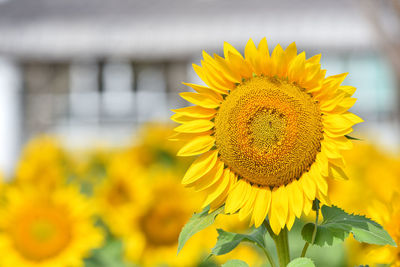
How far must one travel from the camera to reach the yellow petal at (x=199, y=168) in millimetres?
1117

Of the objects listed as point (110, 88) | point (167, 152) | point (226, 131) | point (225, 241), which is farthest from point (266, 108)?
point (110, 88)

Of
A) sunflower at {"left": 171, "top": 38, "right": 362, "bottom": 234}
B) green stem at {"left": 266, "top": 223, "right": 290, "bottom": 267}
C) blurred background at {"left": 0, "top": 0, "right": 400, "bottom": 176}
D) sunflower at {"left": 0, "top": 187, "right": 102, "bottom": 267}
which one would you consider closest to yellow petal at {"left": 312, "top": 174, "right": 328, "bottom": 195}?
sunflower at {"left": 171, "top": 38, "right": 362, "bottom": 234}

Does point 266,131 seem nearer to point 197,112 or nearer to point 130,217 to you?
point 197,112

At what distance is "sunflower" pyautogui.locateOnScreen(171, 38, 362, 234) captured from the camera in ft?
3.51

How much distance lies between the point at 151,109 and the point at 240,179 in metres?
14.3

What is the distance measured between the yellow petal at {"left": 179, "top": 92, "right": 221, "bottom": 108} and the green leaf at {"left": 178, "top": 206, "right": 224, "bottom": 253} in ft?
0.58

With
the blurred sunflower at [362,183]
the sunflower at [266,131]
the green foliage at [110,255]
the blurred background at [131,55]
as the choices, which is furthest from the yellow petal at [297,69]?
the blurred background at [131,55]

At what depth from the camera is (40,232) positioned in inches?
107

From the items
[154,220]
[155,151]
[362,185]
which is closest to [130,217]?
[154,220]

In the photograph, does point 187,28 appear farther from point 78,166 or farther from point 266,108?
point 266,108

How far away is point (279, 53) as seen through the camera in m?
1.11

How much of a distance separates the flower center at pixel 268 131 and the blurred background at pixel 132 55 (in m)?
12.7

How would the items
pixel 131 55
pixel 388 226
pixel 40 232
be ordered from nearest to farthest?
pixel 388 226 → pixel 40 232 → pixel 131 55

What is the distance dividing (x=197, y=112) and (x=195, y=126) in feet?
0.10
